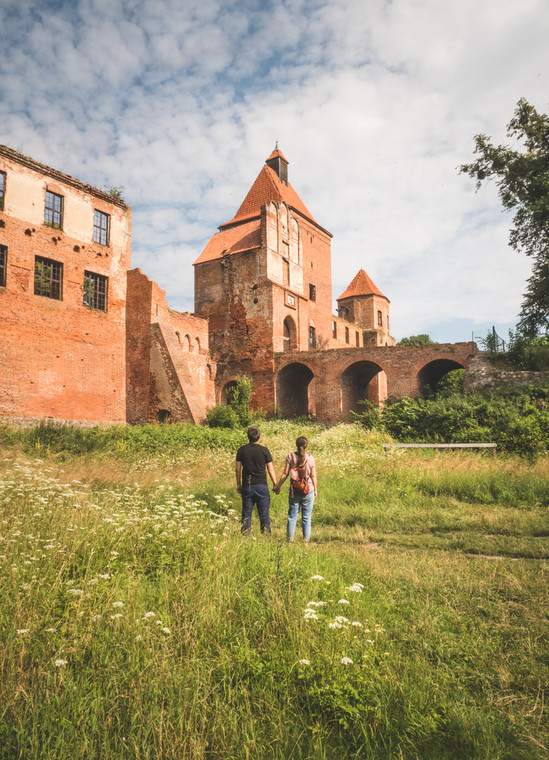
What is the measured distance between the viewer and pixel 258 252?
29.7m

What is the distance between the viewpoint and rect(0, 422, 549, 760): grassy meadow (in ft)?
7.50

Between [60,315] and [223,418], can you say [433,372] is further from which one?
[60,315]

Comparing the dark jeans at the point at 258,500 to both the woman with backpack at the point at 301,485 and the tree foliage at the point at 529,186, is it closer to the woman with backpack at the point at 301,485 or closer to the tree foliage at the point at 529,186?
the woman with backpack at the point at 301,485

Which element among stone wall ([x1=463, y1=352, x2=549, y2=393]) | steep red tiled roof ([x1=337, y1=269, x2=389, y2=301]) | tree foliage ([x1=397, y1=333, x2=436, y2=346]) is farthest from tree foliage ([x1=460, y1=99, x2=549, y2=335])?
tree foliage ([x1=397, y1=333, x2=436, y2=346])

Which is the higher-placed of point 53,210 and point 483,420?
point 53,210

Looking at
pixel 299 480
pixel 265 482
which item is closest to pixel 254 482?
pixel 265 482

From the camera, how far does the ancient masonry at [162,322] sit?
17.5m

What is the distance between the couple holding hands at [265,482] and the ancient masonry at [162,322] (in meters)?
13.4

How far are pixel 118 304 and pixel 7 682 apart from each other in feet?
65.5

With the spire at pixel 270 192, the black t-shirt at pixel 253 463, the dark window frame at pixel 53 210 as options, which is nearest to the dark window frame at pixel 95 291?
the dark window frame at pixel 53 210

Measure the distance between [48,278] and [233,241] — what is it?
54.9 ft

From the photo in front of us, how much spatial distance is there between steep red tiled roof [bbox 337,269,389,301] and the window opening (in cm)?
3246

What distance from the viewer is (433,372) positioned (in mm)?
28422

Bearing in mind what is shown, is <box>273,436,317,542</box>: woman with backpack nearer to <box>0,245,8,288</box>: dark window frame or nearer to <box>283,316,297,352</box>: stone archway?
<box>0,245,8,288</box>: dark window frame
